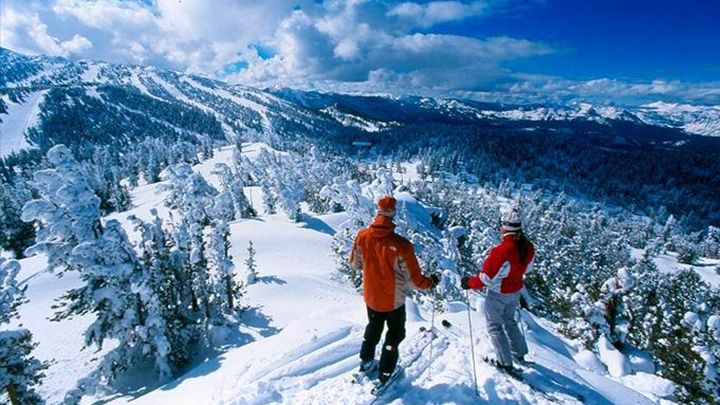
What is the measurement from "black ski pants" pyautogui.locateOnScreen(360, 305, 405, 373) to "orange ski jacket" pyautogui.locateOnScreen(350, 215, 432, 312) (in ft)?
0.51

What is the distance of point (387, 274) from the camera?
5.39 metres

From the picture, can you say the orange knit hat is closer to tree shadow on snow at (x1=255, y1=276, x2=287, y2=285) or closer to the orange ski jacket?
the orange ski jacket

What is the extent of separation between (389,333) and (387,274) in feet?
3.50

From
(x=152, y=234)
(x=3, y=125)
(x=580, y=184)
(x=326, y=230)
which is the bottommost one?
(x=580, y=184)

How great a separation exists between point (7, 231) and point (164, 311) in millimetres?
48618

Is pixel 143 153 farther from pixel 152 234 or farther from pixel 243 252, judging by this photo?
pixel 152 234

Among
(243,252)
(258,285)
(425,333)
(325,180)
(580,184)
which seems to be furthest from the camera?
(580,184)

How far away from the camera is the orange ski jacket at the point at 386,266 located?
5301 mm

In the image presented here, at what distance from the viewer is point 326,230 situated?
49188 millimetres

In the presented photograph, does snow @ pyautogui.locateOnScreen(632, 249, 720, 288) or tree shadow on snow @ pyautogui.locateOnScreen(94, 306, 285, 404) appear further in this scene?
snow @ pyautogui.locateOnScreen(632, 249, 720, 288)

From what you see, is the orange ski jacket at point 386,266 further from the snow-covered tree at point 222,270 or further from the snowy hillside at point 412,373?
the snow-covered tree at point 222,270

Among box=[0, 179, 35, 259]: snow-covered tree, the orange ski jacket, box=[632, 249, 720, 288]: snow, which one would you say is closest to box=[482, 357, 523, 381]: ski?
the orange ski jacket

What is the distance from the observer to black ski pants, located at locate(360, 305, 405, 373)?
224 inches

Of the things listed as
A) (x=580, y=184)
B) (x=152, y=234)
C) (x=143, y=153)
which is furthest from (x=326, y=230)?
(x=580, y=184)
